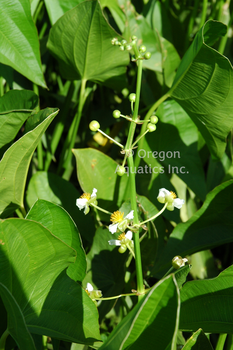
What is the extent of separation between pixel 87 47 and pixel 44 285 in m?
0.42

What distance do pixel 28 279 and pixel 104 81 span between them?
447 millimetres

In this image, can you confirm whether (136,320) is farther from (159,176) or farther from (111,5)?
(111,5)

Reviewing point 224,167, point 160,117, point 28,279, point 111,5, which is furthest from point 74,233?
point 111,5

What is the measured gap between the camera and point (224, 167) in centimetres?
74

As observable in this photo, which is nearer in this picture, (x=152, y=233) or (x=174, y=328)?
(x=174, y=328)

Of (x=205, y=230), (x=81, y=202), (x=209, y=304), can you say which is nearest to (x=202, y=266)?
(x=205, y=230)

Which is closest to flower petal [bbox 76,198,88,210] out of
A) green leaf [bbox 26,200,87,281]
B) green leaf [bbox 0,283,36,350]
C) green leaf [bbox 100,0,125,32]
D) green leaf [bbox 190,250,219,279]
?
green leaf [bbox 26,200,87,281]

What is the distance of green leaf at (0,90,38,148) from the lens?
0.49m

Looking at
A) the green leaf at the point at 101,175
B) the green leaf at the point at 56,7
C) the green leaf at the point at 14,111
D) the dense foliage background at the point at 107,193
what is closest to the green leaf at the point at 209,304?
the dense foliage background at the point at 107,193

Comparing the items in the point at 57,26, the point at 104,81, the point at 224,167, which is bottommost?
the point at 224,167

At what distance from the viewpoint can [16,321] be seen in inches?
12.9

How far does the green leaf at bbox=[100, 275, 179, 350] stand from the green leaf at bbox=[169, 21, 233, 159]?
1.06 ft

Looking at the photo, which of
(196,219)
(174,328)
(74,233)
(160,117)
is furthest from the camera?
(160,117)

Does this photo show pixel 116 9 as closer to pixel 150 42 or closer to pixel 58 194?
pixel 150 42
